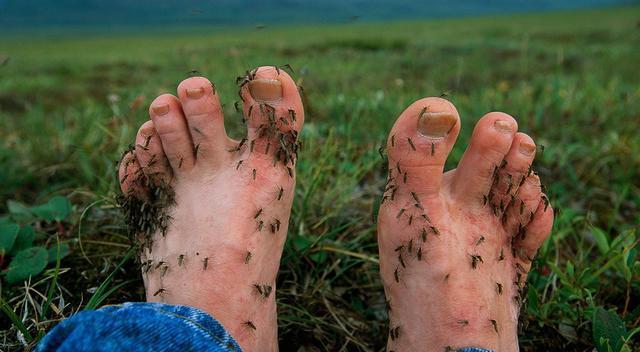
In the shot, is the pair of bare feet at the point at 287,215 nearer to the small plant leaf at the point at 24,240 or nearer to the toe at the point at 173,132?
the toe at the point at 173,132

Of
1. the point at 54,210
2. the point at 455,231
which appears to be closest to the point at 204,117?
the point at 54,210

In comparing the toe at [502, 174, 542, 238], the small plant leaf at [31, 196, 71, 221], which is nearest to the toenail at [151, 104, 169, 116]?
the small plant leaf at [31, 196, 71, 221]

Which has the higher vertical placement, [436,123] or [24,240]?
[436,123]

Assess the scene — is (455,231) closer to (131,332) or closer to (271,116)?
(271,116)

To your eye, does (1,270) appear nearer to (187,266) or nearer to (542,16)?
(187,266)

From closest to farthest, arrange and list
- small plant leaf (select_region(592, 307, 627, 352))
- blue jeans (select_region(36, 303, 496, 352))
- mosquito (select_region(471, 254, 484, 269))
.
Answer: blue jeans (select_region(36, 303, 496, 352)) → small plant leaf (select_region(592, 307, 627, 352)) → mosquito (select_region(471, 254, 484, 269))

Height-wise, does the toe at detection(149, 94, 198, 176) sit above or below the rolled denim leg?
above

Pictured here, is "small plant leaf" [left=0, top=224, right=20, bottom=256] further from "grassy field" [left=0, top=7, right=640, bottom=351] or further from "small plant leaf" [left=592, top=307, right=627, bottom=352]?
"small plant leaf" [left=592, top=307, right=627, bottom=352]
